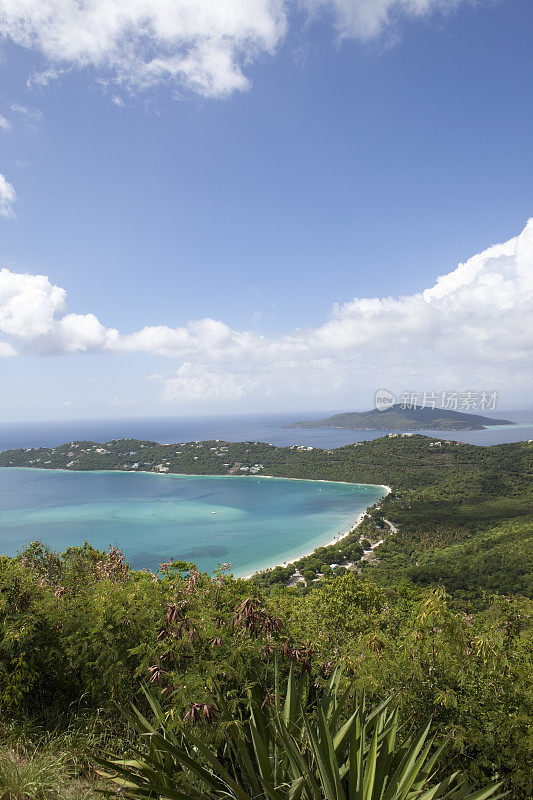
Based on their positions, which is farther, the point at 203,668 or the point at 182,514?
the point at 182,514

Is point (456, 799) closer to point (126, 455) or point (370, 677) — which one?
point (370, 677)

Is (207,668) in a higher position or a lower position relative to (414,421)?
higher

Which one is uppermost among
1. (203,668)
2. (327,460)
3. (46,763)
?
(203,668)

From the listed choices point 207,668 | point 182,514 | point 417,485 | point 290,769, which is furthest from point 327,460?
point 290,769

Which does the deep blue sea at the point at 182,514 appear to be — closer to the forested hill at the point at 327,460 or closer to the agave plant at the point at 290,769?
the forested hill at the point at 327,460

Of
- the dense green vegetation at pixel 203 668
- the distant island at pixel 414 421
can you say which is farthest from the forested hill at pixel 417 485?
the distant island at pixel 414 421

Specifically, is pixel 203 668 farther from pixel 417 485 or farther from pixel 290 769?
pixel 417 485

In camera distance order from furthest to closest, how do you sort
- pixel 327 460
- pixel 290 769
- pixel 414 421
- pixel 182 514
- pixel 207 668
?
pixel 414 421 < pixel 327 460 < pixel 182 514 < pixel 207 668 < pixel 290 769
